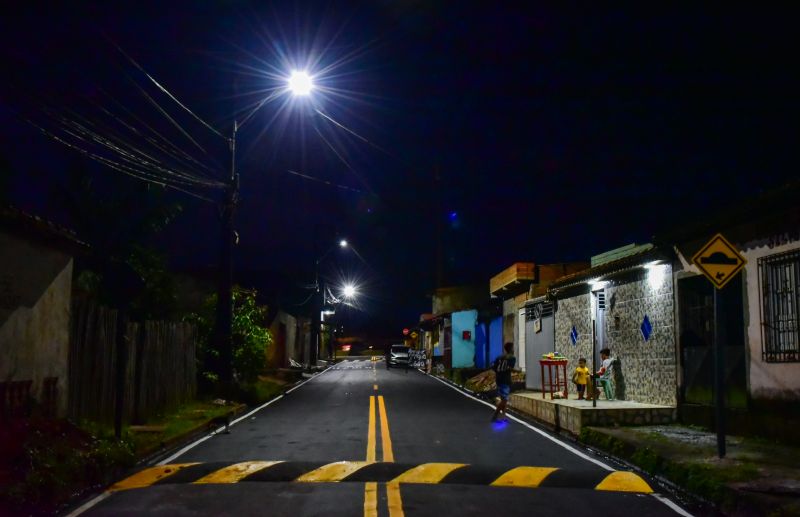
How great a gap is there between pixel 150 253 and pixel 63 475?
1701cm

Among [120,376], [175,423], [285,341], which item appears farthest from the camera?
[285,341]

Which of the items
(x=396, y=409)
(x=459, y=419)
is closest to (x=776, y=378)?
(x=459, y=419)

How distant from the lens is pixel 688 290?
15.2 meters

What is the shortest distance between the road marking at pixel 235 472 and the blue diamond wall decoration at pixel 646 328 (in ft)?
32.9

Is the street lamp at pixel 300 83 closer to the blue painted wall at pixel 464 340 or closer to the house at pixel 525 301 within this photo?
the house at pixel 525 301

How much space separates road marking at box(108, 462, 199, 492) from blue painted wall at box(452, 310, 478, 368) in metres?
35.6

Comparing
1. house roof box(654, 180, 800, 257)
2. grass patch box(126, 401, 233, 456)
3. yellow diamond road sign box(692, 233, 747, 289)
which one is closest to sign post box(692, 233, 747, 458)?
yellow diamond road sign box(692, 233, 747, 289)

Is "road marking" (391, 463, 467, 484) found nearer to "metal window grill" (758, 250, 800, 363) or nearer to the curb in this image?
the curb

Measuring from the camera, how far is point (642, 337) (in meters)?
16.9

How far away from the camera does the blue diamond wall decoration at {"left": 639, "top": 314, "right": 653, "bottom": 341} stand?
54.0ft

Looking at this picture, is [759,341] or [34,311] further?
[759,341]

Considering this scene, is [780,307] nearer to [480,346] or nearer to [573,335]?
[573,335]

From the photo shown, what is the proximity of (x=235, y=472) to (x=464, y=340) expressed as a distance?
3643cm

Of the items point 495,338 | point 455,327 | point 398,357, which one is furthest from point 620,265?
point 398,357
